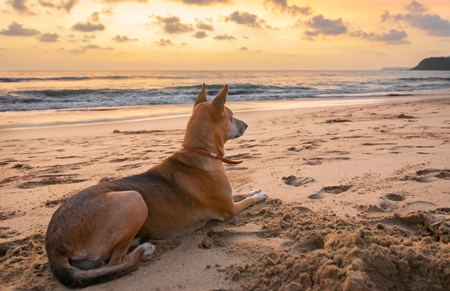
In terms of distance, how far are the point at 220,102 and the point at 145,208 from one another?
71.3 inches

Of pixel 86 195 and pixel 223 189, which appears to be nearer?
pixel 86 195

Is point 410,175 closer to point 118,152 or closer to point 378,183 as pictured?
point 378,183

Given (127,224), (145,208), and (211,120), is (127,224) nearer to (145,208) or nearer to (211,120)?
(145,208)

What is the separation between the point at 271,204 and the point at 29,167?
5175 mm

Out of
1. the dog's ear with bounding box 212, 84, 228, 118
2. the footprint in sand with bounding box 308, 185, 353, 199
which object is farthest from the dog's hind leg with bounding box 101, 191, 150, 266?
the footprint in sand with bounding box 308, 185, 353, 199

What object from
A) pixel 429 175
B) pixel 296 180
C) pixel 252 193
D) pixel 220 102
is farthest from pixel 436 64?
pixel 220 102

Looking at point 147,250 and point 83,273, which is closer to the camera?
point 83,273

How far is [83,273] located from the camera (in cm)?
356

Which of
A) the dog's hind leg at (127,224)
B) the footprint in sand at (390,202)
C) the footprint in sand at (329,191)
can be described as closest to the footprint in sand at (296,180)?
the footprint in sand at (329,191)

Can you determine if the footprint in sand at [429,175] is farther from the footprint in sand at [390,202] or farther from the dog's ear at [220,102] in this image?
the dog's ear at [220,102]

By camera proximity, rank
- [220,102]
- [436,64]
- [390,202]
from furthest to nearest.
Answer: [436,64]
[220,102]
[390,202]

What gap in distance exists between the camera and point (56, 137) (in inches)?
451

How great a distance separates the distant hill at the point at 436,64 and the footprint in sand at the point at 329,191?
146m

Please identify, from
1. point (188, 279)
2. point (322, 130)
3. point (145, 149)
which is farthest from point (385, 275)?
point (322, 130)
